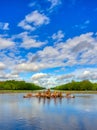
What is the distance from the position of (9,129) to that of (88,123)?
1171 centimetres

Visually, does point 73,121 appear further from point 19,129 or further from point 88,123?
point 19,129

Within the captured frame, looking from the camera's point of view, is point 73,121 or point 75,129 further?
point 73,121

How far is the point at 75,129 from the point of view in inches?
1484

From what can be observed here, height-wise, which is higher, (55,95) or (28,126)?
(55,95)

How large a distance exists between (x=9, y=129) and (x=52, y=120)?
9597 millimetres

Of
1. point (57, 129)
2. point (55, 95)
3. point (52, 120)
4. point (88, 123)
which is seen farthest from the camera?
point (55, 95)

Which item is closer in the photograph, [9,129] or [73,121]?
[9,129]

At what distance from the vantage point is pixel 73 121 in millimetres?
44750

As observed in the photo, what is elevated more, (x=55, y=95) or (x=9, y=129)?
(x=55, y=95)

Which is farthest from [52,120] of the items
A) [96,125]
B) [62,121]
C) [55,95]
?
[55,95]

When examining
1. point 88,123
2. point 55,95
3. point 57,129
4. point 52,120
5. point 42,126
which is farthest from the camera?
point 55,95

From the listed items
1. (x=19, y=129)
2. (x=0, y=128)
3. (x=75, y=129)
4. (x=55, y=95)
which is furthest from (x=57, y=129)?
(x=55, y=95)

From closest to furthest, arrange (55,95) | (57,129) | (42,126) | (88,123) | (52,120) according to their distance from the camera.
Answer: (57,129), (42,126), (88,123), (52,120), (55,95)

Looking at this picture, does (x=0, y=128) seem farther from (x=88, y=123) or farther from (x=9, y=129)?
(x=88, y=123)
